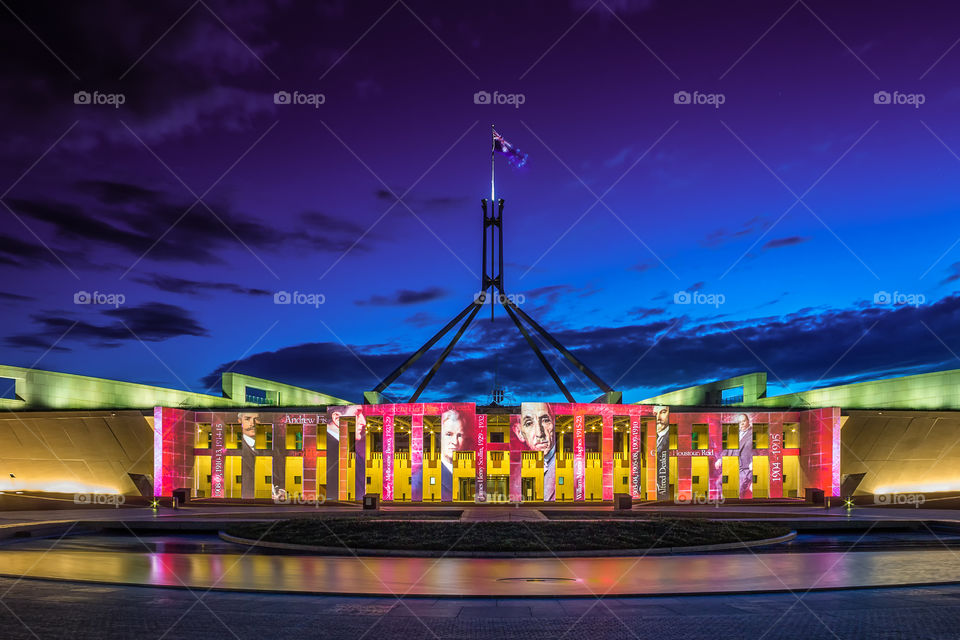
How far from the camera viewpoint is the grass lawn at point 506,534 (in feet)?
73.1

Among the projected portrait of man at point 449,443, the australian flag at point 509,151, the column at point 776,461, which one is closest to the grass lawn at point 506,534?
the projected portrait of man at point 449,443

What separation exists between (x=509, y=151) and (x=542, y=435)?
19092mm

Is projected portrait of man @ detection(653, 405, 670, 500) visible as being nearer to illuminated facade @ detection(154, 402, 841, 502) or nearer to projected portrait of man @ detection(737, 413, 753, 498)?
illuminated facade @ detection(154, 402, 841, 502)

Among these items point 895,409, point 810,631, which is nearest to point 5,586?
point 810,631

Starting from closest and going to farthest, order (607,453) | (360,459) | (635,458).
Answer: (360,459), (635,458), (607,453)

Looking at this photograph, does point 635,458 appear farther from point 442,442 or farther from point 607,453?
point 442,442

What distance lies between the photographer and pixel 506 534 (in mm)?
24938

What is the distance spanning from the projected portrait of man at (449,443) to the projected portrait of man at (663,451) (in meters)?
11.9

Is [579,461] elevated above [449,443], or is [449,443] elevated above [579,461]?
[449,443]

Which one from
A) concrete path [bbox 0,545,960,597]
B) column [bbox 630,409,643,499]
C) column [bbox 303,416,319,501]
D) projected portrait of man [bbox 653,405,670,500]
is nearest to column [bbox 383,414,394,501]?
column [bbox 303,416,319,501]

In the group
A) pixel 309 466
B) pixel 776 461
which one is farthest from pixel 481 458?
pixel 776 461

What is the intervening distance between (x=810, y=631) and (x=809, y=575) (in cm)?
596

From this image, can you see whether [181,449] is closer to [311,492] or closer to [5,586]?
[311,492]

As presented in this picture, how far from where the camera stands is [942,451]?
51.8 meters
